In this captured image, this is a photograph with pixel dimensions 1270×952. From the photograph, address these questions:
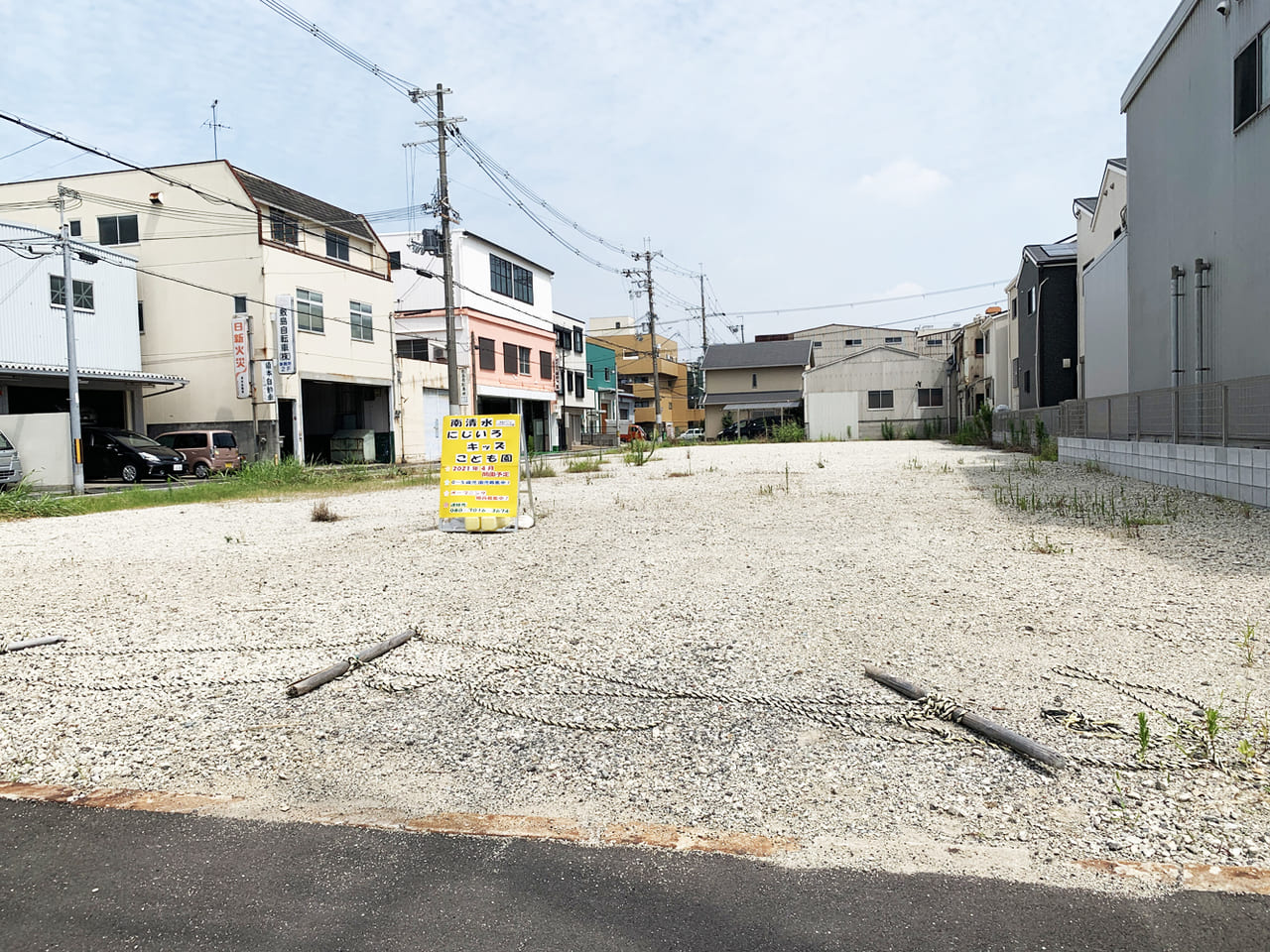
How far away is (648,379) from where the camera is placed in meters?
73.5

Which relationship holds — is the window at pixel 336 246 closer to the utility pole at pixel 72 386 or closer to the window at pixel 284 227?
the window at pixel 284 227

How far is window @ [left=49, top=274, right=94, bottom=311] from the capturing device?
2364cm

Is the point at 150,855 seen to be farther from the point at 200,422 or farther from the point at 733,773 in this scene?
the point at 200,422

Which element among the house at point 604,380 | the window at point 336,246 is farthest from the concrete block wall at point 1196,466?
the house at point 604,380

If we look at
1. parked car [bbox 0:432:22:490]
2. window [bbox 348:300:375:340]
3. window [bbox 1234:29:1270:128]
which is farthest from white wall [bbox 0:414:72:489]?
window [bbox 1234:29:1270:128]

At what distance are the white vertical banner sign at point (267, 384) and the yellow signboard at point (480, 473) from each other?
18505mm

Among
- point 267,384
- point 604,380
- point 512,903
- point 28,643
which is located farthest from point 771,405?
point 512,903

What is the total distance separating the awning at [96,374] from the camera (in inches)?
848

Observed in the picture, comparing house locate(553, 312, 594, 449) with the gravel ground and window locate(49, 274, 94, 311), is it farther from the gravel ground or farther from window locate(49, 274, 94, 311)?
the gravel ground

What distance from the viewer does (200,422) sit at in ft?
88.9

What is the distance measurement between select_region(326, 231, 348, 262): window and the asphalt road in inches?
1195

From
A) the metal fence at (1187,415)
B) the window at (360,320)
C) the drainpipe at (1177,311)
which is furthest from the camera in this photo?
the window at (360,320)

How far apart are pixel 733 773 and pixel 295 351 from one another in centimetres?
2669

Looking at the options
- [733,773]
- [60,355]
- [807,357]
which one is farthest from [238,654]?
[807,357]
